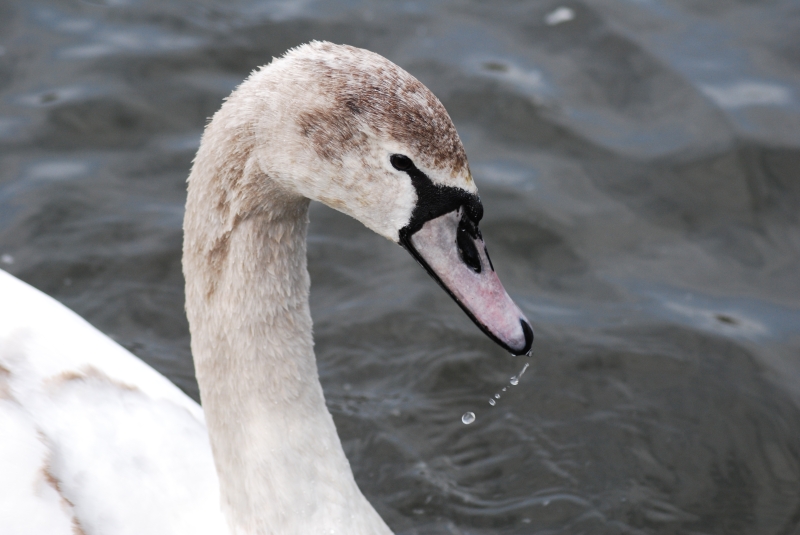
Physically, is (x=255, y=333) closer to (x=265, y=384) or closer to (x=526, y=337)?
(x=265, y=384)

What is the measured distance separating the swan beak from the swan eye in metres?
0.19

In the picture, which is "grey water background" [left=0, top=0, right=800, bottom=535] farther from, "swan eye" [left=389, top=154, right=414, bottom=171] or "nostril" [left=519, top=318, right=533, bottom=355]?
"swan eye" [left=389, top=154, right=414, bottom=171]

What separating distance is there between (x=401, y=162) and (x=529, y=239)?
3.13 meters

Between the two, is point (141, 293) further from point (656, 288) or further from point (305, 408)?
point (656, 288)

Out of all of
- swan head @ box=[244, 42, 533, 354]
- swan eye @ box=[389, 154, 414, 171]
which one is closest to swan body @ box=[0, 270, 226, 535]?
swan head @ box=[244, 42, 533, 354]

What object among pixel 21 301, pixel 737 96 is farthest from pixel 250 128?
pixel 737 96

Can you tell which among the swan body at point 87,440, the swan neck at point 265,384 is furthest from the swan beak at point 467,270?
the swan body at point 87,440

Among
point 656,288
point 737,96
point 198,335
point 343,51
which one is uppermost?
point 343,51

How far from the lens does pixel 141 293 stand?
17.6ft

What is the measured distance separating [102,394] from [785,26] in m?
5.57

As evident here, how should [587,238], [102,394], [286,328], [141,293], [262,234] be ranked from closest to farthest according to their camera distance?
1. [262,234]
2. [286,328]
3. [102,394]
4. [141,293]
5. [587,238]

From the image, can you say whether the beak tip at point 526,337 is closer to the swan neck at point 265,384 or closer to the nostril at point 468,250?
the nostril at point 468,250

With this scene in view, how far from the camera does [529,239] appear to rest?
573cm

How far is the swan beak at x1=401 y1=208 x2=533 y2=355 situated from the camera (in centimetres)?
279
